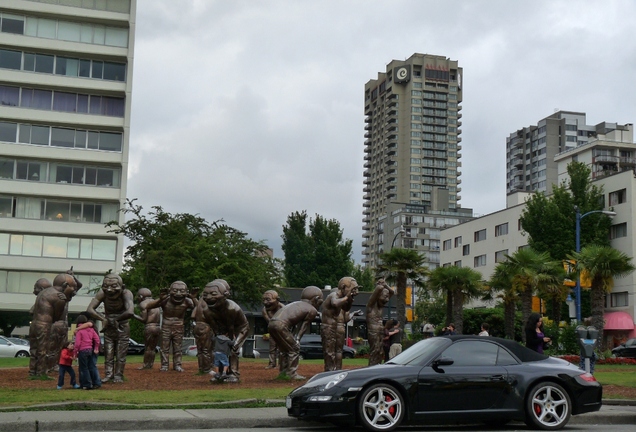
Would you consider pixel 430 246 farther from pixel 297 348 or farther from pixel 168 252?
pixel 297 348

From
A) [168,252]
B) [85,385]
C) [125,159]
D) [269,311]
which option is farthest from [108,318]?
[125,159]

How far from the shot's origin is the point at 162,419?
11.9 meters

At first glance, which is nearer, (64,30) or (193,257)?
(193,257)

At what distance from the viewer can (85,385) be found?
1645cm

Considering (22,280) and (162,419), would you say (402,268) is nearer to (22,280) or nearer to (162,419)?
(22,280)

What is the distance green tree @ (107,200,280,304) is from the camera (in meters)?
41.0

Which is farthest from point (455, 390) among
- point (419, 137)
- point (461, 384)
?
point (419, 137)

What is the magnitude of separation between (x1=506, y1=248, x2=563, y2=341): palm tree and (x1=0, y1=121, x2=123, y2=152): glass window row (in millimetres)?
35926

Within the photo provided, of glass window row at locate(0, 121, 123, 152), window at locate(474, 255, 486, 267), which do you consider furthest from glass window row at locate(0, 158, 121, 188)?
window at locate(474, 255, 486, 267)

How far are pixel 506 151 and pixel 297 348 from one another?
161 meters

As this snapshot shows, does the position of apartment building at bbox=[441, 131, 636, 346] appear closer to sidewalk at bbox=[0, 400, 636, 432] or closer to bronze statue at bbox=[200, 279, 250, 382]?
bronze statue at bbox=[200, 279, 250, 382]

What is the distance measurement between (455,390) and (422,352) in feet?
2.51

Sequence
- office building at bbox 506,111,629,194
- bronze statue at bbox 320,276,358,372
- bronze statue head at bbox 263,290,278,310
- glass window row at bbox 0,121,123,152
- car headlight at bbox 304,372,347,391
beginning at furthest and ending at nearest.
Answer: office building at bbox 506,111,629,194 → glass window row at bbox 0,121,123,152 → bronze statue head at bbox 263,290,278,310 → bronze statue at bbox 320,276,358,372 → car headlight at bbox 304,372,347,391

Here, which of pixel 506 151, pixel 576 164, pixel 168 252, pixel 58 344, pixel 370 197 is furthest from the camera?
pixel 370 197
